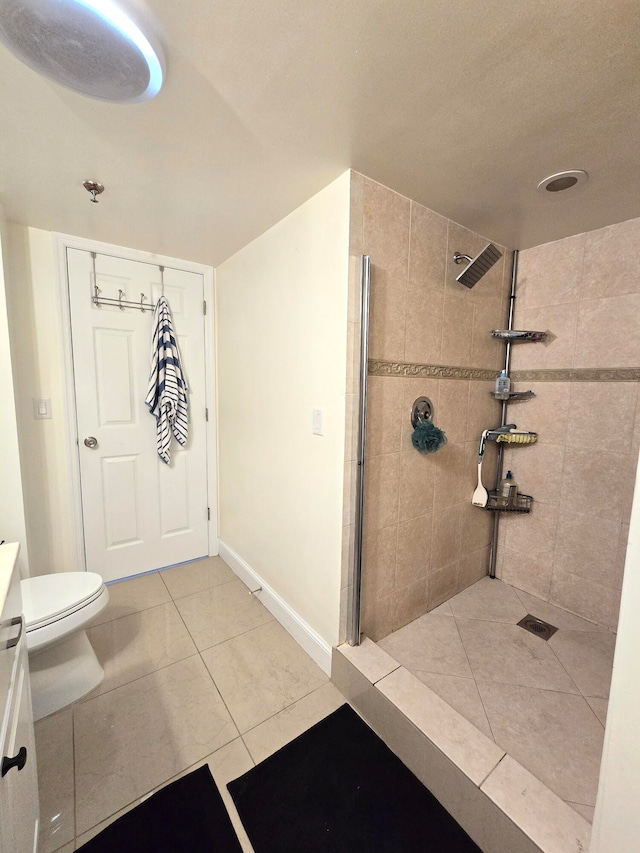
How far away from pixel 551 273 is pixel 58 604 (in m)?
2.88

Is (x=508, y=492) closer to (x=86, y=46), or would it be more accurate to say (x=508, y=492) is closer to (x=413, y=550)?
(x=413, y=550)

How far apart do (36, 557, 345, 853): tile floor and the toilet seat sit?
359 mm

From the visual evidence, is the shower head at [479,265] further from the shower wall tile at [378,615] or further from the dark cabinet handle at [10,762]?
the dark cabinet handle at [10,762]

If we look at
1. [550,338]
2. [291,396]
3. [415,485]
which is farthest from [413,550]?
Result: [550,338]

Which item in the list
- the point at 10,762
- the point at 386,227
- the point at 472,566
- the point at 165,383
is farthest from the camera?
the point at 165,383

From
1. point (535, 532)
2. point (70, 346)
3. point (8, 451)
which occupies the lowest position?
point (535, 532)

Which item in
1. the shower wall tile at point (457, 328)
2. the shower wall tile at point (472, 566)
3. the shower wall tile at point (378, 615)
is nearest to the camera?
the shower wall tile at point (378, 615)

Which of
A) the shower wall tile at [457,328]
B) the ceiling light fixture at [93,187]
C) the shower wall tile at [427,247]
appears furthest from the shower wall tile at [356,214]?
the ceiling light fixture at [93,187]

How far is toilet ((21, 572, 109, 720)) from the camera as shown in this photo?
4.42 ft

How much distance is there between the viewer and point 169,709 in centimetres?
144

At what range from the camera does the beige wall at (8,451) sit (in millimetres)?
1653

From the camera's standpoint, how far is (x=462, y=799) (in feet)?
3.51

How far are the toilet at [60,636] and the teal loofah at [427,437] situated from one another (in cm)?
159

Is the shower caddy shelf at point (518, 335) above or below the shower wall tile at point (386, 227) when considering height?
below
